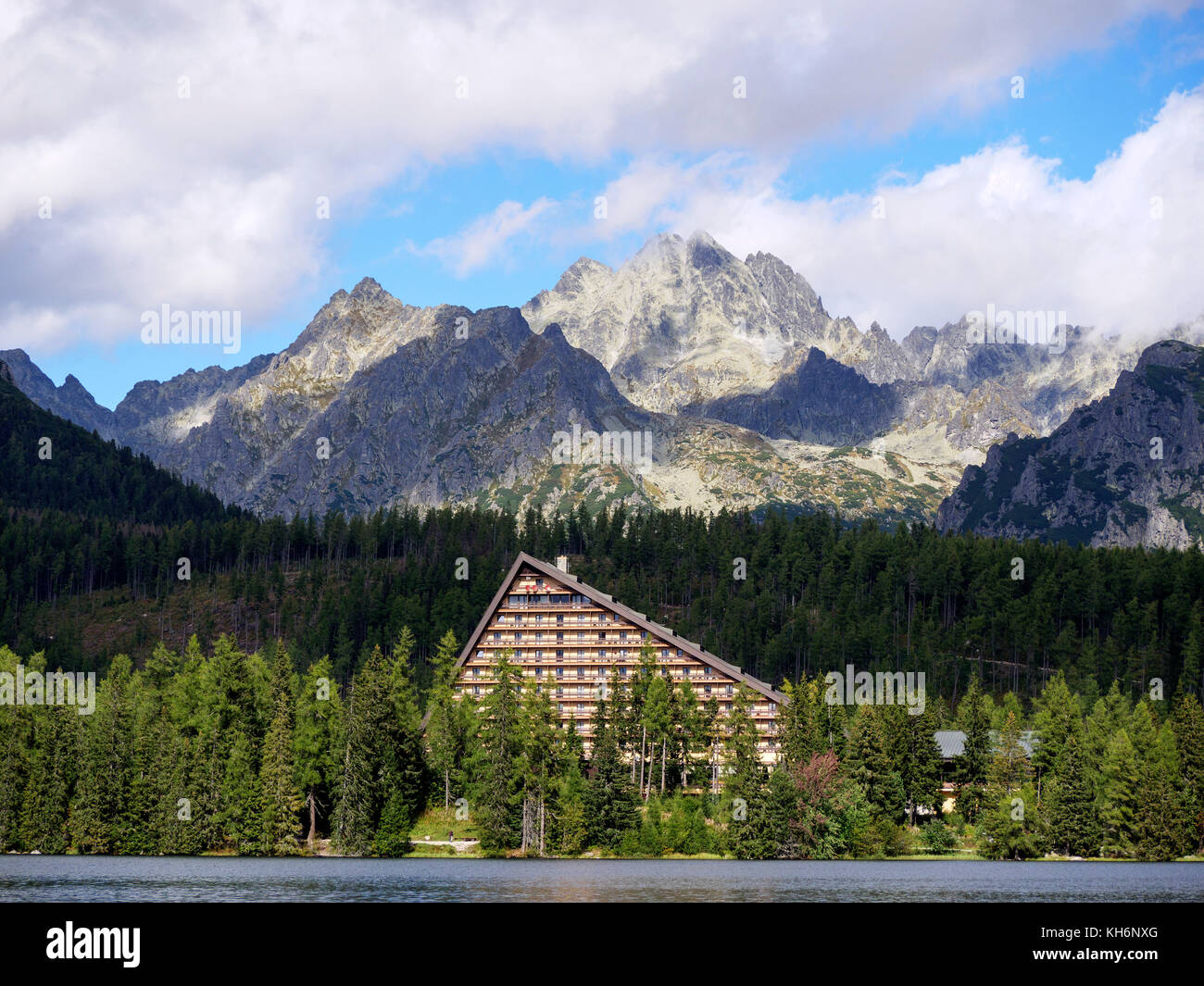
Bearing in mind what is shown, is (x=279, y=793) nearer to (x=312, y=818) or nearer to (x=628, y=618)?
(x=312, y=818)

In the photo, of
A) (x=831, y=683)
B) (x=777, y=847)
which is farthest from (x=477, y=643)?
(x=777, y=847)

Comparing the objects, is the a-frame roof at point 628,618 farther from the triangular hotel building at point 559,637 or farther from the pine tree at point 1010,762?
the pine tree at point 1010,762

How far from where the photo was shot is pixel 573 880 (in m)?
81.6

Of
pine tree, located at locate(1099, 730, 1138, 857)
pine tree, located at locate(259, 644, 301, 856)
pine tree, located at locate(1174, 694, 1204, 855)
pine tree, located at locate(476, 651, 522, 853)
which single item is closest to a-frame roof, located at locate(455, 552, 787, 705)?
pine tree, located at locate(476, 651, 522, 853)

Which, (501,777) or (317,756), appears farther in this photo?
(317,756)

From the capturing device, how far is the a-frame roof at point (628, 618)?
484ft

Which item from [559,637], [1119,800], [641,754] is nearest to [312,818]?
[641,754]

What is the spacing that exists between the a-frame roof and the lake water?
4370 cm

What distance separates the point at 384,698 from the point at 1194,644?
420 feet

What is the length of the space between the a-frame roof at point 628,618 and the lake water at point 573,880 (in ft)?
143

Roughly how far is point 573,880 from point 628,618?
2916 inches

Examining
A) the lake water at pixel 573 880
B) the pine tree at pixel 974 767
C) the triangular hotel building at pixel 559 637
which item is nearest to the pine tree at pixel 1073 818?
the lake water at pixel 573 880
